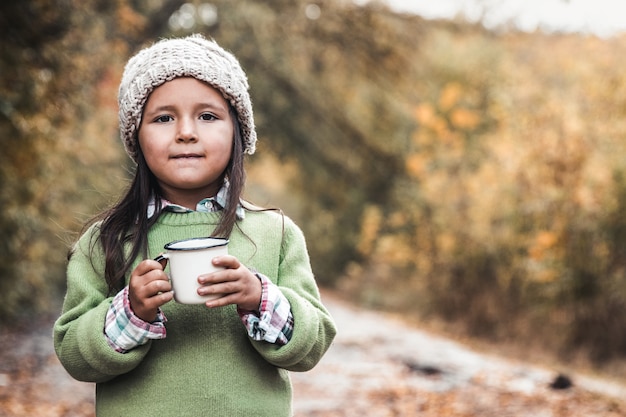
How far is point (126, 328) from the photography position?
1864 mm

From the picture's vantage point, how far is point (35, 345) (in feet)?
27.5

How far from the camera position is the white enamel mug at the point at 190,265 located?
5.68 feet

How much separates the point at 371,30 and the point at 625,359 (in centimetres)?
627

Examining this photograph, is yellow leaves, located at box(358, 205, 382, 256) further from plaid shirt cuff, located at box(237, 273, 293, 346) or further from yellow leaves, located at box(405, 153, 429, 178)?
plaid shirt cuff, located at box(237, 273, 293, 346)

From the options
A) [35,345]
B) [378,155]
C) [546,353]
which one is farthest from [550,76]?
[35,345]

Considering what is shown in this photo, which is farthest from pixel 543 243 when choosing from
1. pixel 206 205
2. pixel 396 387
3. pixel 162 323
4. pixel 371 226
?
pixel 162 323

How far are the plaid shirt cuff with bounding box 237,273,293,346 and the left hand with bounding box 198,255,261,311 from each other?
0.03 m

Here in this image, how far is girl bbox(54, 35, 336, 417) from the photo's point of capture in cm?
190

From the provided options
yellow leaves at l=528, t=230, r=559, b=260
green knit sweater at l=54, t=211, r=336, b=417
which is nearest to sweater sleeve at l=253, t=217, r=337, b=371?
green knit sweater at l=54, t=211, r=336, b=417

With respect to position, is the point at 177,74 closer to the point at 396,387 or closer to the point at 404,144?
the point at 396,387

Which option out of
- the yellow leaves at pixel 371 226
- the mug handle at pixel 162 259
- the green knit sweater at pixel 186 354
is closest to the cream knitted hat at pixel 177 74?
the green knit sweater at pixel 186 354

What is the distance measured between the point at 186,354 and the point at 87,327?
0.83ft

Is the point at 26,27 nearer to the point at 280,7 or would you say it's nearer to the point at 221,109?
the point at 221,109

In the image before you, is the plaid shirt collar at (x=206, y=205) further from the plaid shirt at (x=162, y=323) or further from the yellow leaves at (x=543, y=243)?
the yellow leaves at (x=543, y=243)
